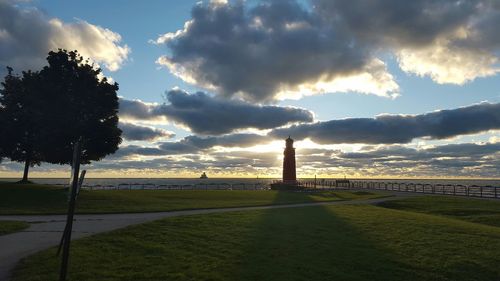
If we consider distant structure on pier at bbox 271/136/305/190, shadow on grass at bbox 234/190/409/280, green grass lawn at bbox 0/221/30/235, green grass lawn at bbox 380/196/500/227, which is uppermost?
distant structure on pier at bbox 271/136/305/190

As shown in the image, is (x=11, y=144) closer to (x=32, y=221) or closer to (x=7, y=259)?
(x=32, y=221)

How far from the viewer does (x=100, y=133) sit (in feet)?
113

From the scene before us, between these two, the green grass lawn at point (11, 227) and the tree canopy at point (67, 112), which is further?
the tree canopy at point (67, 112)

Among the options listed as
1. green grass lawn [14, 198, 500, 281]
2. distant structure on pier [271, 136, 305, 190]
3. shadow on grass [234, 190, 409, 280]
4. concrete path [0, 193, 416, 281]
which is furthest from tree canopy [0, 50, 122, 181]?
distant structure on pier [271, 136, 305, 190]

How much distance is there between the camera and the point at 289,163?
62125 millimetres

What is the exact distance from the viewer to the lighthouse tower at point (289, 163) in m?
61.8

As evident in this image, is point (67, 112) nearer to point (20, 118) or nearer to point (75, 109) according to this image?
point (75, 109)

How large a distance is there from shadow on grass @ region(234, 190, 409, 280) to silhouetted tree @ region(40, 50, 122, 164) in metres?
24.1

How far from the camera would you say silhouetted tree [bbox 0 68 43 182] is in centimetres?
3584

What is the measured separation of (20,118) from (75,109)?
9288mm

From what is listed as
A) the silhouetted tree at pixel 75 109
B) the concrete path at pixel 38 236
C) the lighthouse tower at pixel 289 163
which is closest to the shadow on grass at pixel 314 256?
the concrete path at pixel 38 236

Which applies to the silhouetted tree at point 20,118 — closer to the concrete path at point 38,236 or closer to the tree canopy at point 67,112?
the tree canopy at point 67,112

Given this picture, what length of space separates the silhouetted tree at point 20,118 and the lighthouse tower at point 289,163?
114 feet

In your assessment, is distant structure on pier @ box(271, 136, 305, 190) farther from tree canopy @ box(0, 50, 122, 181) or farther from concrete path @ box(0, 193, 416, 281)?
concrete path @ box(0, 193, 416, 281)
